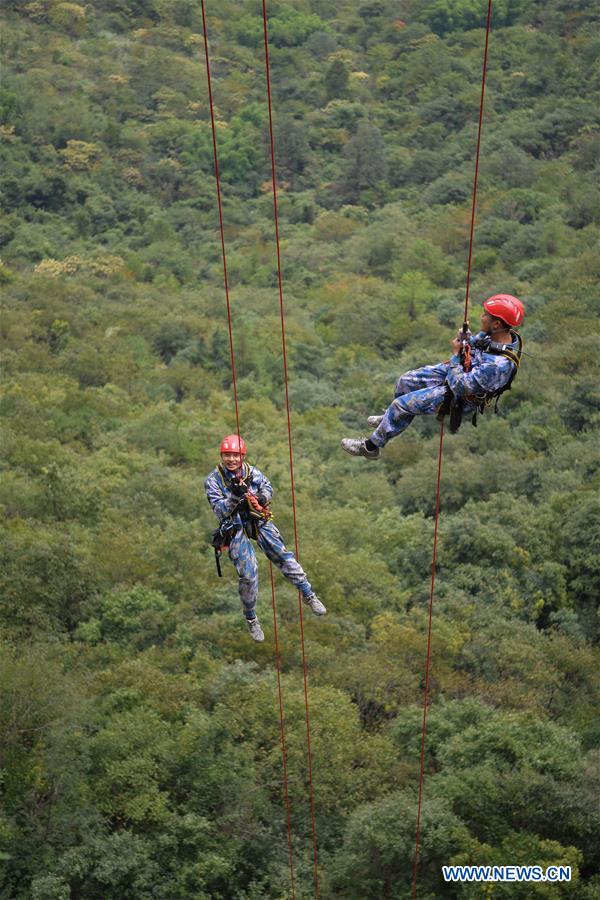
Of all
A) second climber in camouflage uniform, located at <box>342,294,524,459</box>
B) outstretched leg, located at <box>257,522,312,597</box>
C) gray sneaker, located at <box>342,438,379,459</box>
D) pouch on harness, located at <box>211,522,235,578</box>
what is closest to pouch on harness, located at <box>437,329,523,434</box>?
second climber in camouflage uniform, located at <box>342,294,524,459</box>

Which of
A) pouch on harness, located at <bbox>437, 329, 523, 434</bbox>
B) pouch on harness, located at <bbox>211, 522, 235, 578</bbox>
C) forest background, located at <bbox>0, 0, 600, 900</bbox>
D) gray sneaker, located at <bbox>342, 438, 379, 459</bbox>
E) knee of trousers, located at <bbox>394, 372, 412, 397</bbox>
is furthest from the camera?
forest background, located at <bbox>0, 0, 600, 900</bbox>

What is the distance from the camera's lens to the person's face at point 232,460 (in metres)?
9.35

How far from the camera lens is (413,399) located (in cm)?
911

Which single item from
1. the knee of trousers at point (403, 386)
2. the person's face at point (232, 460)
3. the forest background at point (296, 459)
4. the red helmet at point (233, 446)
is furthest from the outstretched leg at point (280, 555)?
the forest background at point (296, 459)

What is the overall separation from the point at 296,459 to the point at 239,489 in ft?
86.0

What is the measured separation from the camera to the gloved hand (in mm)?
9523

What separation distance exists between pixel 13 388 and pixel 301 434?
9125 mm

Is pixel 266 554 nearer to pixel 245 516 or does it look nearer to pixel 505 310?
pixel 245 516

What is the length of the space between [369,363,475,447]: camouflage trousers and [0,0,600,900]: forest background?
11260mm

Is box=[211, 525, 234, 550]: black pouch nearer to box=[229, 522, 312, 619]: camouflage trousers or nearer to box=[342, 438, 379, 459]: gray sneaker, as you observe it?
box=[229, 522, 312, 619]: camouflage trousers

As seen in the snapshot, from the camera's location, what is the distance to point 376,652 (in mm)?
24406

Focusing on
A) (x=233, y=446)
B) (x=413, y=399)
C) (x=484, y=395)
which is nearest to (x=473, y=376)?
(x=484, y=395)

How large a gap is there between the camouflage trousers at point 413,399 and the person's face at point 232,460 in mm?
1063

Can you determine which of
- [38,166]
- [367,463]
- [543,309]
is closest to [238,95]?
[38,166]
